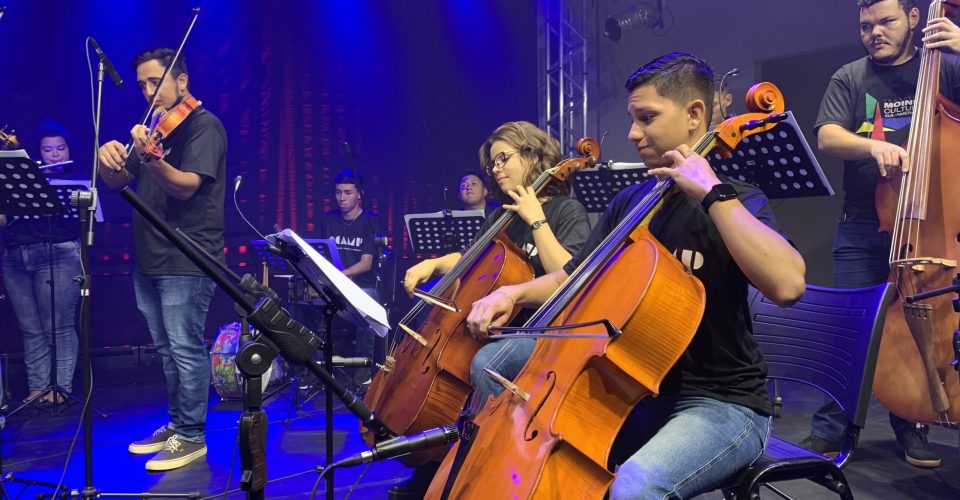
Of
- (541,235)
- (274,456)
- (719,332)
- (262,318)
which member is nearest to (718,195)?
(719,332)

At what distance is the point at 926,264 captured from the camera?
2902mm

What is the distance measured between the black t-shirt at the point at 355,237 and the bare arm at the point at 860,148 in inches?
167

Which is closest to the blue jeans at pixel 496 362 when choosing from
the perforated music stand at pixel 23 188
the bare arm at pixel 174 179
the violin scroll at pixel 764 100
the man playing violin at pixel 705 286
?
the man playing violin at pixel 705 286

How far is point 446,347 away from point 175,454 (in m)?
2.00

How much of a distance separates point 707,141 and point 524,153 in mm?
1495

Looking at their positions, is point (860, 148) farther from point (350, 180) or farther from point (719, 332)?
point (350, 180)

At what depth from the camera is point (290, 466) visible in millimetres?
3918

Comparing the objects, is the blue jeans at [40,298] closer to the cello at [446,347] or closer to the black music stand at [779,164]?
the cello at [446,347]

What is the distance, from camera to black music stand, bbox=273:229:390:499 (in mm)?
2107

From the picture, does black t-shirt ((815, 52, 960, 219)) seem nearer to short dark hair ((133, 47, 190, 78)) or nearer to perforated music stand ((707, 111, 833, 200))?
perforated music stand ((707, 111, 833, 200))

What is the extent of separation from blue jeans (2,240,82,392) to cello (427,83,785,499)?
4.83 m

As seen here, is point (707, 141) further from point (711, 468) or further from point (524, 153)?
point (524, 153)

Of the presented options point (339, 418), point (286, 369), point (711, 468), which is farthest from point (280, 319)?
point (286, 369)

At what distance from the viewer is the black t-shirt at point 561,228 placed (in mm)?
3027
